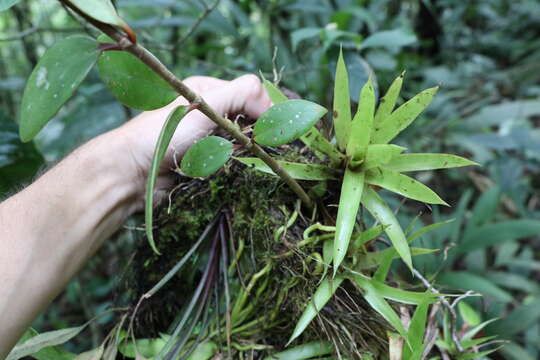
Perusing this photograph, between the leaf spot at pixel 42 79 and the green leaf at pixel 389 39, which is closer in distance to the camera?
the leaf spot at pixel 42 79

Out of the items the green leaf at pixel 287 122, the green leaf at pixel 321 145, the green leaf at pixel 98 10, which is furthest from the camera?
the green leaf at pixel 321 145

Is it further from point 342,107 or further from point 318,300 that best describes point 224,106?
point 318,300

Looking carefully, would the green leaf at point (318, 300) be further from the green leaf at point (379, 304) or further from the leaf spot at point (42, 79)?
the leaf spot at point (42, 79)

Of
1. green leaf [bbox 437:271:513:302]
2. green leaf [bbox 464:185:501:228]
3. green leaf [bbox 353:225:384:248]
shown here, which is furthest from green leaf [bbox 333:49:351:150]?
green leaf [bbox 464:185:501:228]

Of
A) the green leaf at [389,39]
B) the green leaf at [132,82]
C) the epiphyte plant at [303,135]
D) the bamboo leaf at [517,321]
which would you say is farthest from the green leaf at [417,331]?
the green leaf at [389,39]

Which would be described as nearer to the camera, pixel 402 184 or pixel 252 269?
pixel 402 184

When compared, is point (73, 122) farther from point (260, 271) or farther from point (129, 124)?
point (260, 271)

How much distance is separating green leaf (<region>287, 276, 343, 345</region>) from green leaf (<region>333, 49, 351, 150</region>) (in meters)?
0.16

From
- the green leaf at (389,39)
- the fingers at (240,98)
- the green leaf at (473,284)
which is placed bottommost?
the green leaf at (473,284)

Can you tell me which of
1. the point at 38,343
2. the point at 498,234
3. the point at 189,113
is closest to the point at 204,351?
the point at 38,343

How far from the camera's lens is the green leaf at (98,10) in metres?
0.25

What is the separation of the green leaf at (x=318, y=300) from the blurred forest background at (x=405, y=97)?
0.74 ft

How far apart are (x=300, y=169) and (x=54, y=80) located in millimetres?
276

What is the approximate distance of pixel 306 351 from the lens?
19.3 inches
